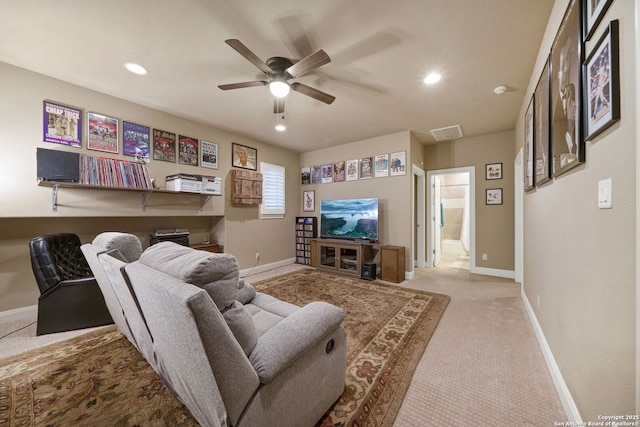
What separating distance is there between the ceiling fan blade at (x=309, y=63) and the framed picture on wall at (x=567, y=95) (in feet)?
4.72

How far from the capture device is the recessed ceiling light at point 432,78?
2506 millimetres

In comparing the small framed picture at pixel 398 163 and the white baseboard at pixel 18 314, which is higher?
the small framed picture at pixel 398 163

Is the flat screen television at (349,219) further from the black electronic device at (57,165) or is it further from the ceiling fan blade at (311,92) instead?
the black electronic device at (57,165)

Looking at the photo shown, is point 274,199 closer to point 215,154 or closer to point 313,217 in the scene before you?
point 313,217

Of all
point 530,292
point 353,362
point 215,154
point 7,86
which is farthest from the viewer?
point 215,154

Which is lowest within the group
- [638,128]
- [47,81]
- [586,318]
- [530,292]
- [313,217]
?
[530,292]

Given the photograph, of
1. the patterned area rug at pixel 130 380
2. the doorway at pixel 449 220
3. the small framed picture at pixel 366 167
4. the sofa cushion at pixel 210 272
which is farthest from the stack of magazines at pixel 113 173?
the doorway at pixel 449 220

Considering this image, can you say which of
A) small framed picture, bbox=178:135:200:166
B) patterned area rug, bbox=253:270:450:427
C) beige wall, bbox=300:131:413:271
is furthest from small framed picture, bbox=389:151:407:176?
small framed picture, bbox=178:135:200:166

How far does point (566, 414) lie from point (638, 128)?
5.10 feet

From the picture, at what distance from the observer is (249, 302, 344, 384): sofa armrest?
38.6 inches

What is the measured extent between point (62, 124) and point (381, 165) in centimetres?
449

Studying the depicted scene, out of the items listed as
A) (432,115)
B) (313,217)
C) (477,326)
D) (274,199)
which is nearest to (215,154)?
(274,199)

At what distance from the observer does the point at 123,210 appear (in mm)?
3037

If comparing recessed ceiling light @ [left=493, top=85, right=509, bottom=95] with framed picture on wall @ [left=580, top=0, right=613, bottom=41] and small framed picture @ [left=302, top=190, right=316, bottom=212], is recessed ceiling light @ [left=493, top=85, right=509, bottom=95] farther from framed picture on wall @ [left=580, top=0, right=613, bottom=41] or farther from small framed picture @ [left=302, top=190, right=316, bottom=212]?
small framed picture @ [left=302, top=190, right=316, bottom=212]
